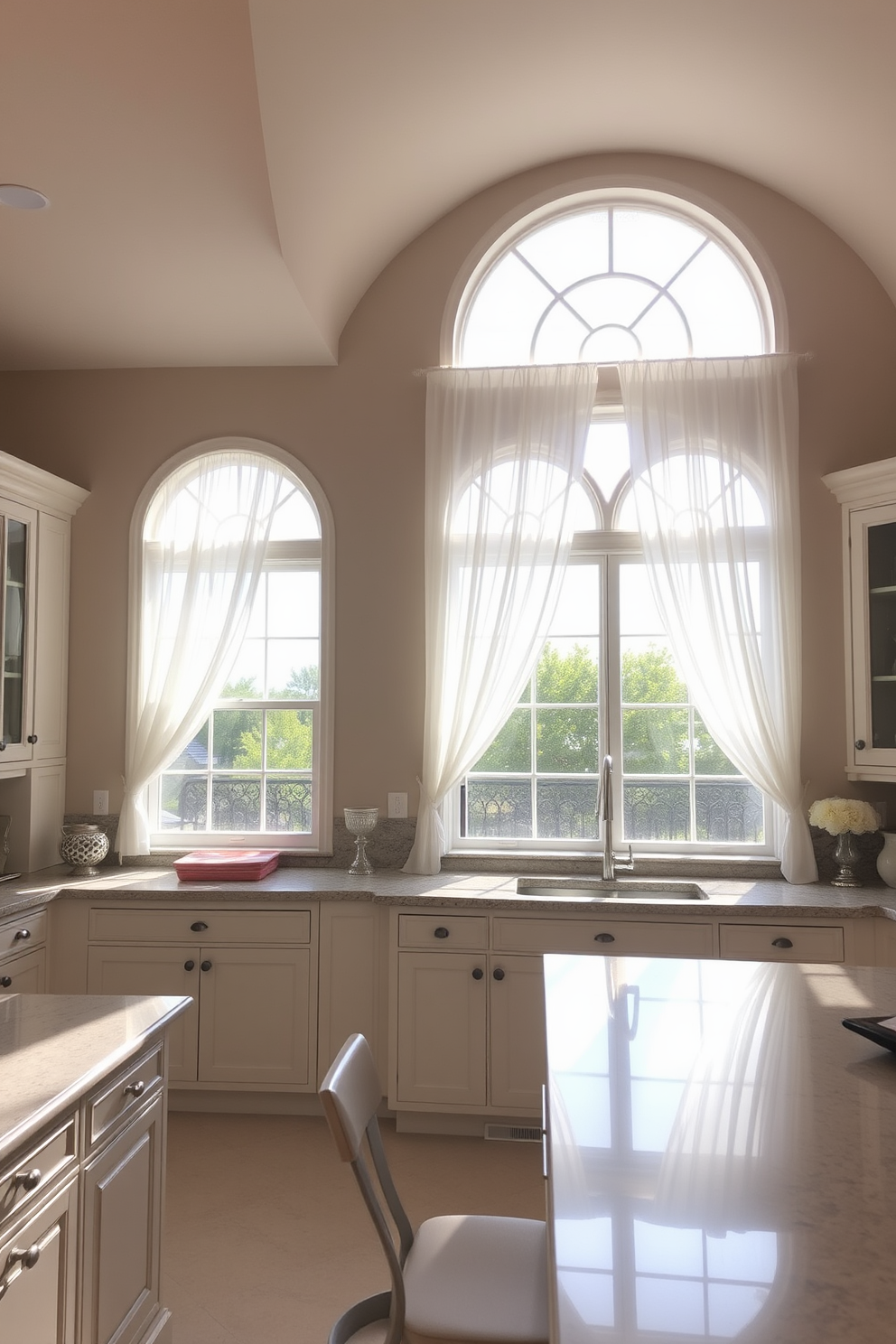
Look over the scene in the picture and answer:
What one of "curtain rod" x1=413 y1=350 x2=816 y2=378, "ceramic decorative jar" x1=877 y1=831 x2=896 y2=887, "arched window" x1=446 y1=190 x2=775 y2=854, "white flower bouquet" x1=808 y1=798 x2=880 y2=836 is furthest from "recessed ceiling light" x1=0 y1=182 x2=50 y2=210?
"ceramic decorative jar" x1=877 y1=831 x2=896 y2=887

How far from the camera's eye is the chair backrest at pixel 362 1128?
5.18 feet

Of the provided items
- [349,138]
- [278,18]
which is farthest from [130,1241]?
[349,138]

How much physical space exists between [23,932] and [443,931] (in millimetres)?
1506

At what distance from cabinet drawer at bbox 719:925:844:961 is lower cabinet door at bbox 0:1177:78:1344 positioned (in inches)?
92.9

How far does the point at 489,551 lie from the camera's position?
4.07 meters

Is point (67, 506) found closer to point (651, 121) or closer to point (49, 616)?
point (49, 616)

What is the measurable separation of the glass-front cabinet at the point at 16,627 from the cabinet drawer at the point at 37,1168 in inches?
93.3

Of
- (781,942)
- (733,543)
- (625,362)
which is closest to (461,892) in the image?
(781,942)

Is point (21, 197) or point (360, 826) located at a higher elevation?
point (21, 197)

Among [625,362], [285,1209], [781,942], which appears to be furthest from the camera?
[625,362]

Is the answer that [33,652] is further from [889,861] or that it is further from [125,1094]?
[889,861]

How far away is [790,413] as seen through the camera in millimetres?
3938

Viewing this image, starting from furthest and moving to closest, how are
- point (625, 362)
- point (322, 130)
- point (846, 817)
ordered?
point (625, 362), point (846, 817), point (322, 130)

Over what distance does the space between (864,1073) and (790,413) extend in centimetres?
296
